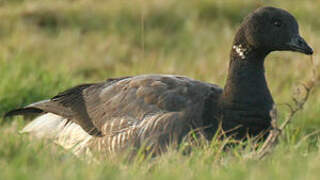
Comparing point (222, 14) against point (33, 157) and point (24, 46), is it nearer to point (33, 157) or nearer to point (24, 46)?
point (24, 46)

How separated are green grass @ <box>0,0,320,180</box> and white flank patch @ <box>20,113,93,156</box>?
209 mm

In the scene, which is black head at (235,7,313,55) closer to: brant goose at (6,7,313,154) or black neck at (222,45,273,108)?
brant goose at (6,7,313,154)

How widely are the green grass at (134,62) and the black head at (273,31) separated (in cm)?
48

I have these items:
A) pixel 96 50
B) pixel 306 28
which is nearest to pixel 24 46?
pixel 96 50

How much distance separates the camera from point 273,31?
5633 mm

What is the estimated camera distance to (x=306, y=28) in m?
10.8

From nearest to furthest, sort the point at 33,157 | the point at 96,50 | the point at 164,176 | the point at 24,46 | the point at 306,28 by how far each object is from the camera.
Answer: the point at 164,176 < the point at 33,157 < the point at 24,46 < the point at 96,50 < the point at 306,28

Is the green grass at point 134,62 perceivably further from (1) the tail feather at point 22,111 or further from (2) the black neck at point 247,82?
(2) the black neck at point 247,82

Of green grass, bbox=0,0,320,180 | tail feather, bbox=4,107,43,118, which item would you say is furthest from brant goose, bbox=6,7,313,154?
green grass, bbox=0,0,320,180

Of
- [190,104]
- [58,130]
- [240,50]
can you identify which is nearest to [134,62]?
[58,130]

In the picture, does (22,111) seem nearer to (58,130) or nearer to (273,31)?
(58,130)

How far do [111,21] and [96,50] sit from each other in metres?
1.34

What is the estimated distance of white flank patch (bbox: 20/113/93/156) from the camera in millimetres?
5938

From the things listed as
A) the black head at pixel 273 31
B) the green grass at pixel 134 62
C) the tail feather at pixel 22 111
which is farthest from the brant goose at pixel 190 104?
the green grass at pixel 134 62
